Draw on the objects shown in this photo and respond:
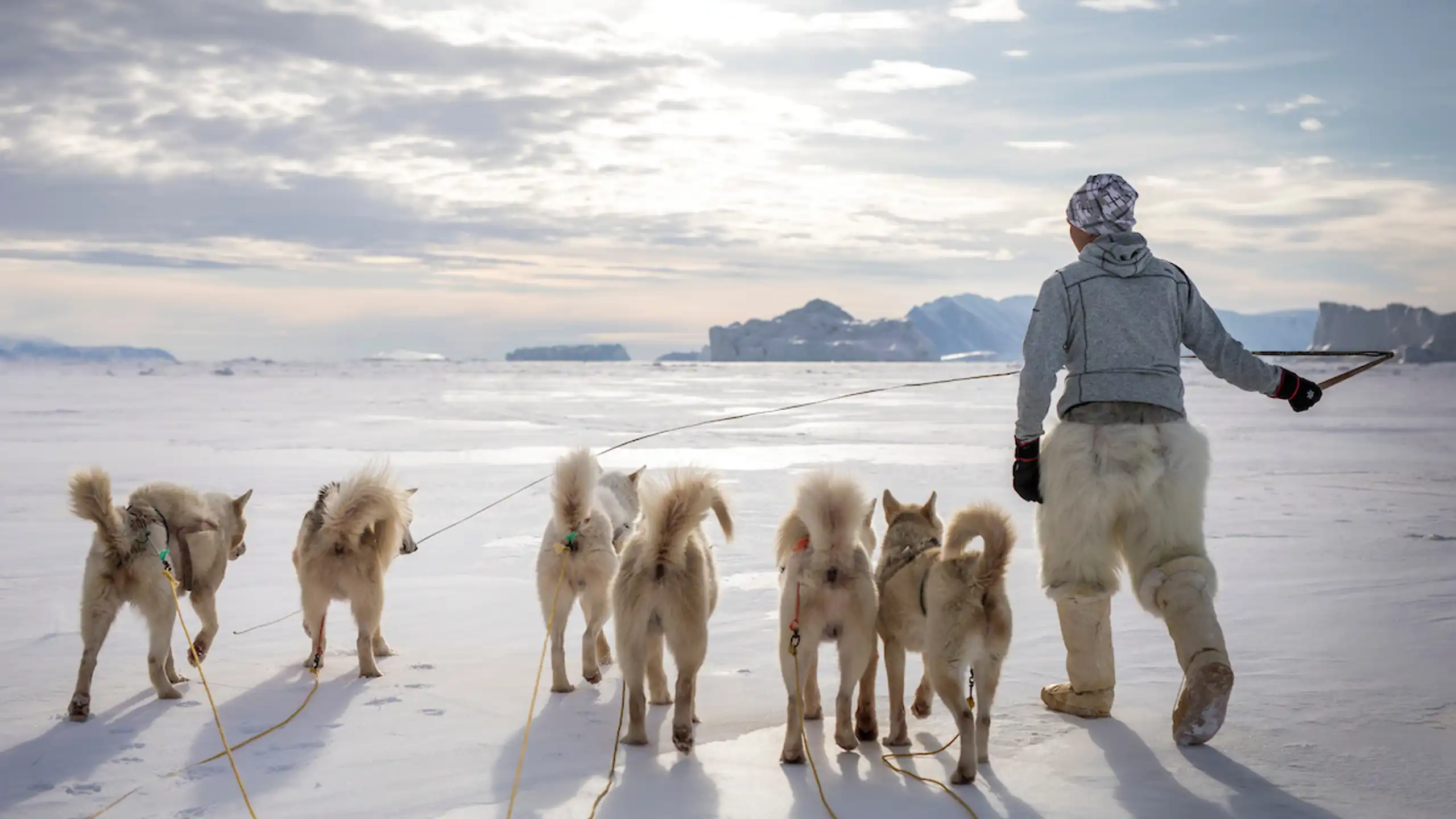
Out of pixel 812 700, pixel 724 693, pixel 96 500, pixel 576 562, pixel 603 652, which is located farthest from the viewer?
pixel 603 652

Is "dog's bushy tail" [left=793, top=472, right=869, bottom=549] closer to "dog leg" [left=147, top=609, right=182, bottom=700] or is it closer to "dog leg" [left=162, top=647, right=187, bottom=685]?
"dog leg" [left=147, top=609, right=182, bottom=700]

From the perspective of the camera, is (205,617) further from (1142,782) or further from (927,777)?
(1142,782)

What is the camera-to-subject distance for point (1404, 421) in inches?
913

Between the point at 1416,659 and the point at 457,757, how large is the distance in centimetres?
499

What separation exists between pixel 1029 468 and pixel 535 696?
95.2 inches

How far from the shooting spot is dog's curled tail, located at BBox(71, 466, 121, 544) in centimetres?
476

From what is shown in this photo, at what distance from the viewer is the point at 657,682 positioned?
4.97 meters

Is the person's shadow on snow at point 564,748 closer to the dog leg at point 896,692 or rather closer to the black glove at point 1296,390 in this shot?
the dog leg at point 896,692

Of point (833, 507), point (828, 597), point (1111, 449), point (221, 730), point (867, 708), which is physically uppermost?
point (1111, 449)

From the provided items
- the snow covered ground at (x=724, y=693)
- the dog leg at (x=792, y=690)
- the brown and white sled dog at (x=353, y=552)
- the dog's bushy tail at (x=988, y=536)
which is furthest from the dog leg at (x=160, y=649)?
the dog's bushy tail at (x=988, y=536)

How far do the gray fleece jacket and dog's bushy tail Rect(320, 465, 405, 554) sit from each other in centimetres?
330

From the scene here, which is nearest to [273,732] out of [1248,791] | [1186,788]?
[1186,788]

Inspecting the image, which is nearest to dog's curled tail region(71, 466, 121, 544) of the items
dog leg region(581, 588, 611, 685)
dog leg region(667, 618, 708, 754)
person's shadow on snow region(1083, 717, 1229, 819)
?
dog leg region(581, 588, 611, 685)

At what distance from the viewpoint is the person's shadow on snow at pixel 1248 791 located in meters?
3.62
